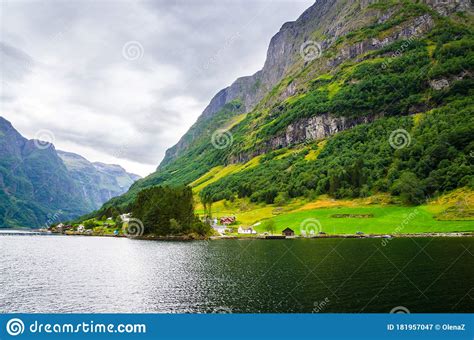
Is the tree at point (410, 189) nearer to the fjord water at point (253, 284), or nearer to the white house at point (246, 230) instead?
the white house at point (246, 230)

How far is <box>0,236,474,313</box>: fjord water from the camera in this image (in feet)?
116

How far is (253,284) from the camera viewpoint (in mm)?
45406

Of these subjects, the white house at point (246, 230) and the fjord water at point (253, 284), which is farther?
the white house at point (246, 230)

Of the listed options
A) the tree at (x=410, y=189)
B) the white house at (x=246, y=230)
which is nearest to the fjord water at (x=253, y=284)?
→ the white house at (x=246, y=230)

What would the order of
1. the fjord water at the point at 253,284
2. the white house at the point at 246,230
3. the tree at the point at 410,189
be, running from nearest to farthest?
A: 1. the fjord water at the point at 253,284
2. the tree at the point at 410,189
3. the white house at the point at 246,230

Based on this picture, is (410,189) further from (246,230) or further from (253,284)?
(253,284)

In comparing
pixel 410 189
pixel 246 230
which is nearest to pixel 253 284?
pixel 246 230

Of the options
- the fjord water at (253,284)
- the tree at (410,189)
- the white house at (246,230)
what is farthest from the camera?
the white house at (246,230)

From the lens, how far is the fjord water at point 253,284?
116 feet

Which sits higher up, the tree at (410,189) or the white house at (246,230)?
the tree at (410,189)

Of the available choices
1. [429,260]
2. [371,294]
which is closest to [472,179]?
[429,260]

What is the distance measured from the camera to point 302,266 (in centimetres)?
5738

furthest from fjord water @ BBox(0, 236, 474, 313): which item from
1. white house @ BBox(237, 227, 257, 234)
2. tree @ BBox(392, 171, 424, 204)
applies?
tree @ BBox(392, 171, 424, 204)
